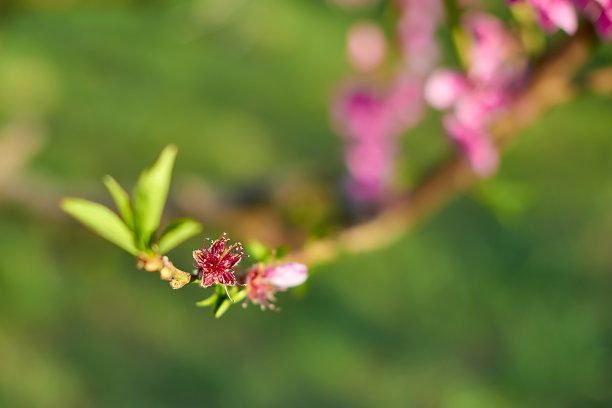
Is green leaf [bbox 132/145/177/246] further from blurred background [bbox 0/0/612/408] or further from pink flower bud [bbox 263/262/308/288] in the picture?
blurred background [bbox 0/0/612/408]

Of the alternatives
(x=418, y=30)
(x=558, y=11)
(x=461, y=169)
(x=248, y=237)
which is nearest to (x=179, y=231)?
(x=558, y=11)

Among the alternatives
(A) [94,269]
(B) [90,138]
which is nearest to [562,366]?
(A) [94,269]

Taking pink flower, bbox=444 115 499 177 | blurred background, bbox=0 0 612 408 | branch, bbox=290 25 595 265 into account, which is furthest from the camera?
blurred background, bbox=0 0 612 408

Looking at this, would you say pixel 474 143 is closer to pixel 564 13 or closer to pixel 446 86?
pixel 446 86

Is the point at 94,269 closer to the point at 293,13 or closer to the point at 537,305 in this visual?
the point at 537,305

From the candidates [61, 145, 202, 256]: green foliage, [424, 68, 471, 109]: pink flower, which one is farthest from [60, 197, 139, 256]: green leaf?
[424, 68, 471, 109]: pink flower

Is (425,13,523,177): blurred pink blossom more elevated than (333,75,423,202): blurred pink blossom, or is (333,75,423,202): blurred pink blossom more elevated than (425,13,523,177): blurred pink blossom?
(333,75,423,202): blurred pink blossom

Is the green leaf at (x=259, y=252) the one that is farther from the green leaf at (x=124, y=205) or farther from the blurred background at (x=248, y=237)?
the blurred background at (x=248, y=237)

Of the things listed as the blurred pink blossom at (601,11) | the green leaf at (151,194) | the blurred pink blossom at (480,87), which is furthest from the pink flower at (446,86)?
the green leaf at (151,194)
